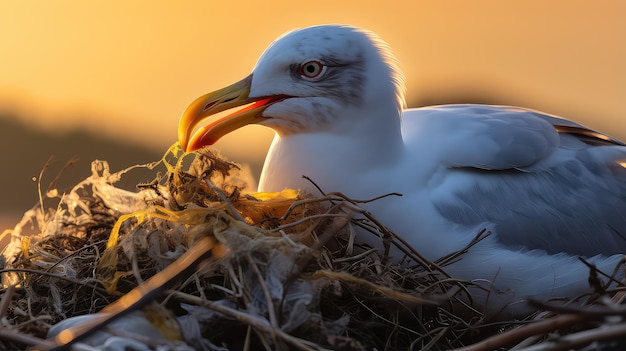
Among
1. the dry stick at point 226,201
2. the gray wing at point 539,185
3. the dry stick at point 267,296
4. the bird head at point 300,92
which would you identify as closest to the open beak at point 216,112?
the bird head at point 300,92

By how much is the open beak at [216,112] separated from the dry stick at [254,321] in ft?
3.33

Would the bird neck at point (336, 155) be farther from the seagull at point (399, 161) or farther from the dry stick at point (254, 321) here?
the dry stick at point (254, 321)

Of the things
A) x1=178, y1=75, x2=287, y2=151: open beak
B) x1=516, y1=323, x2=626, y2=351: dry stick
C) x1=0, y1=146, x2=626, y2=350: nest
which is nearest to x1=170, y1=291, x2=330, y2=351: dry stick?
x1=0, y1=146, x2=626, y2=350: nest

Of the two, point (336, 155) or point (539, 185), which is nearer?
point (336, 155)

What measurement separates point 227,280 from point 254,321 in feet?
0.96

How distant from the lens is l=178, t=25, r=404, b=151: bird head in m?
3.23

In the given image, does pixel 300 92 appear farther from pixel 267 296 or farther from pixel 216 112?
pixel 267 296

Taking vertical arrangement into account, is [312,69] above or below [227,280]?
above

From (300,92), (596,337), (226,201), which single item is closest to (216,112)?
(300,92)

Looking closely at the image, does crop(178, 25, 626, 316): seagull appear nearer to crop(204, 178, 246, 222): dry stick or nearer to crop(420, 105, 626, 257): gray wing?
crop(420, 105, 626, 257): gray wing

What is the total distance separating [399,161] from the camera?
3.29 metres

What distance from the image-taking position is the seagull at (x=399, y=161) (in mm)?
3154

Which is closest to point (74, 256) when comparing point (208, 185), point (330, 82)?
point (208, 185)

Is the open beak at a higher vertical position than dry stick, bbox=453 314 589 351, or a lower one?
higher
